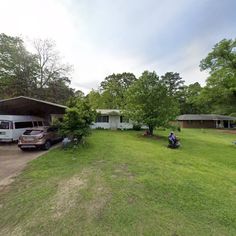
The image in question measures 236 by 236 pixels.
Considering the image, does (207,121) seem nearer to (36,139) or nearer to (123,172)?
(36,139)

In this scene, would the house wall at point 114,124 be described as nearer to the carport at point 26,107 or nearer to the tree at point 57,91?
the tree at point 57,91

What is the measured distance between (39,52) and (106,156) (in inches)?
951

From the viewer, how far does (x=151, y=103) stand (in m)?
20.0

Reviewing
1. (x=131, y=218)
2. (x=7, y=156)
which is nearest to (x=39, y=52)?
(x=7, y=156)

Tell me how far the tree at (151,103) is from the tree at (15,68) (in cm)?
1457

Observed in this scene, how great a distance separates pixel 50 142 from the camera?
501 inches

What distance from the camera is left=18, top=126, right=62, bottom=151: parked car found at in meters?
11.3

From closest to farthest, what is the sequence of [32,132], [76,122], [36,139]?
[36,139], [32,132], [76,122]

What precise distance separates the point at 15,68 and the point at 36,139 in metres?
16.7

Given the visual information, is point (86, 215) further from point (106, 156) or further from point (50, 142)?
point (50, 142)

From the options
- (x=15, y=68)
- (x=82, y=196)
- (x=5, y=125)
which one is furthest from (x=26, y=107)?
(x=82, y=196)

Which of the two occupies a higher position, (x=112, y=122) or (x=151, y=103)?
(x=151, y=103)

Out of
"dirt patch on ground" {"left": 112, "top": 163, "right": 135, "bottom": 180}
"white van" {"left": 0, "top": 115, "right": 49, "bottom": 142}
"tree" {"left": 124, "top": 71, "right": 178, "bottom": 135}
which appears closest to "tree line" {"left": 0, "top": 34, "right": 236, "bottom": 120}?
"tree" {"left": 124, "top": 71, "right": 178, "bottom": 135}

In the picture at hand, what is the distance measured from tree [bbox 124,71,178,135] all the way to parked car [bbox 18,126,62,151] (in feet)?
32.9
